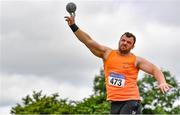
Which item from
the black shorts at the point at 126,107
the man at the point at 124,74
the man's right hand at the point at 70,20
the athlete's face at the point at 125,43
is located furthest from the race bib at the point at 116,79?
the man's right hand at the point at 70,20

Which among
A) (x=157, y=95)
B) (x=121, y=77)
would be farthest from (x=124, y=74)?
(x=157, y=95)

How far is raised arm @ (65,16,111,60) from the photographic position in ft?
32.3

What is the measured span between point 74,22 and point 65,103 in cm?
1754

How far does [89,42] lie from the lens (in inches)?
390

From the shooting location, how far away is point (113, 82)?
31.4 feet

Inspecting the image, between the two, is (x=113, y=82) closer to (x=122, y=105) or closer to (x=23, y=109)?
(x=122, y=105)

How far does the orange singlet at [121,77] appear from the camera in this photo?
9594mm

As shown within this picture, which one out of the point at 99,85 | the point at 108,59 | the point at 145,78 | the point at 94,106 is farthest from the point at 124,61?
the point at 99,85

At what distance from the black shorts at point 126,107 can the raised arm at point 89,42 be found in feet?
2.42

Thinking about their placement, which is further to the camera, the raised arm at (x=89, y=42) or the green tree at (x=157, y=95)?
the green tree at (x=157, y=95)

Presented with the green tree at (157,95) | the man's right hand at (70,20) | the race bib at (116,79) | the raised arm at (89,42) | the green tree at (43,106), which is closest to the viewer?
the race bib at (116,79)

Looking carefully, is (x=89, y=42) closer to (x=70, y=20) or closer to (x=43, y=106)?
(x=70, y=20)

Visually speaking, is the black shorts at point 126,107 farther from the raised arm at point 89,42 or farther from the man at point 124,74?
the raised arm at point 89,42

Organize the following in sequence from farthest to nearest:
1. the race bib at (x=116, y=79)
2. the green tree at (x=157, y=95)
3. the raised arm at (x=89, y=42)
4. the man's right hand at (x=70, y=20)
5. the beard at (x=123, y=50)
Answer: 1. the green tree at (x=157, y=95)
2. the man's right hand at (x=70, y=20)
3. the raised arm at (x=89, y=42)
4. the beard at (x=123, y=50)
5. the race bib at (x=116, y=79)
